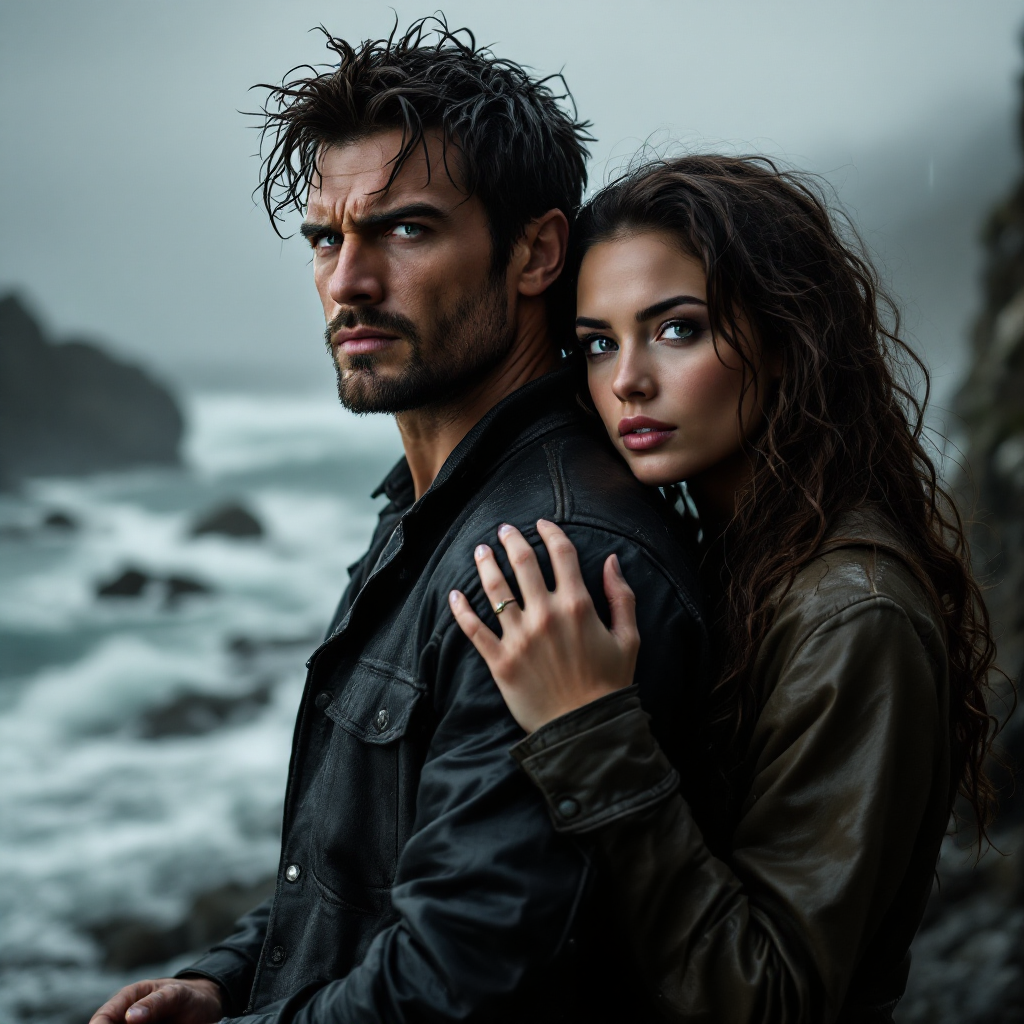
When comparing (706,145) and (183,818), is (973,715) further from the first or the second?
(183,818)

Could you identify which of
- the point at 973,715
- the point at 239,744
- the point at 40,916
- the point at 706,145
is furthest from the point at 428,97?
the point at 239,744

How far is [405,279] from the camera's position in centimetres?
176

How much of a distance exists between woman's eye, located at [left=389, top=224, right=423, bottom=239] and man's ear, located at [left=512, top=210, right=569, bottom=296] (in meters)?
Result: 0.19

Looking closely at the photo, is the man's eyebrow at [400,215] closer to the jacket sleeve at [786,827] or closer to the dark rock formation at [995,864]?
the jacket sleeve at [786,827]

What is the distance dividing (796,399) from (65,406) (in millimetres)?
15569

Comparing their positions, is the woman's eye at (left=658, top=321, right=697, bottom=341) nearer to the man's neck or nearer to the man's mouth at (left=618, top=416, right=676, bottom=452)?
the man's mouth at (left=618, top=416, right=676, bottom=452)

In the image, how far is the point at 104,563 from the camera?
13.1 metres

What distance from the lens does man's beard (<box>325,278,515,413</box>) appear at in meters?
1.77

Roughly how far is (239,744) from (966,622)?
7833 millimetres

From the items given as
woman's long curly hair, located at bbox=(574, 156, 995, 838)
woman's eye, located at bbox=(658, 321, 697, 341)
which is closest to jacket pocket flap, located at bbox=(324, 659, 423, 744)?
woman's long curly hair, located at bbox=(574, 156, 995, 838)

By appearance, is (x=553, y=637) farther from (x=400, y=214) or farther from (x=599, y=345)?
(x=400, y=214)

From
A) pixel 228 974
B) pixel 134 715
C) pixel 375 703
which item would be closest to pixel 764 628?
pixel 375 703

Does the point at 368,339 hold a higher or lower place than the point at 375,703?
higher

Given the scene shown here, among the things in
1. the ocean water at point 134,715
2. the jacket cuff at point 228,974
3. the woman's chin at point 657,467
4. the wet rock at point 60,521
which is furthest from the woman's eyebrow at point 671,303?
the wet rock at point 60,521
